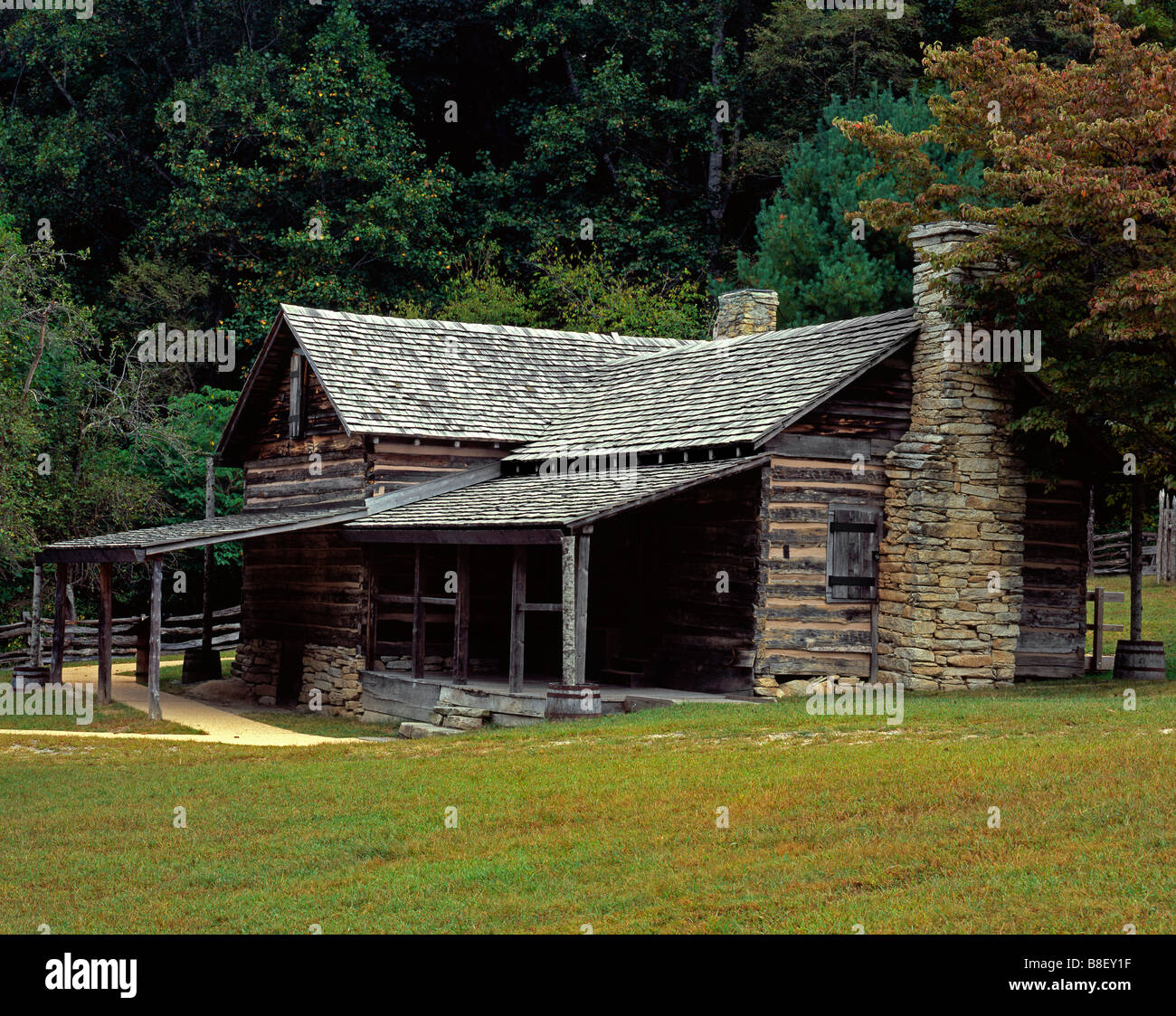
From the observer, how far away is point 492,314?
41875 millimetres

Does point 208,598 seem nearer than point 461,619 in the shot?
No

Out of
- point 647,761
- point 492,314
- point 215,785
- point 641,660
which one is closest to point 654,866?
point 647,761

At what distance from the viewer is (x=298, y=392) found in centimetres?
2767

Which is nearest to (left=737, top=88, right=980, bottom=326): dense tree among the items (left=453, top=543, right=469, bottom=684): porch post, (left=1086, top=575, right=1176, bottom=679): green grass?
(left=1086, top=575, right=1176, bottom=679): green grass

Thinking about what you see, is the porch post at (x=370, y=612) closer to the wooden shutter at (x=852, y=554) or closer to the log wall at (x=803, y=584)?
the log wall at (x=803, y=584)

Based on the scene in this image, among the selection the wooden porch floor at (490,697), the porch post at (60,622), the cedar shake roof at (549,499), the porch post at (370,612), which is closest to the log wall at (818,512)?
the cedar shake roof at (549,499)

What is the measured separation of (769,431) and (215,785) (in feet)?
29.6
